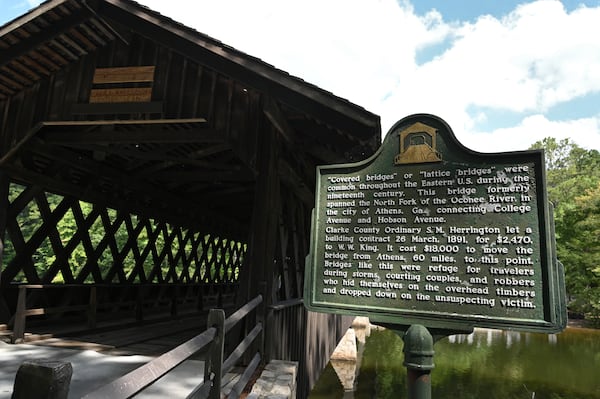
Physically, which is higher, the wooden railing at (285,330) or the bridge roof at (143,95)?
the bridge roof at (143,95)

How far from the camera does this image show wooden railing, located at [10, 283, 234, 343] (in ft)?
24.5

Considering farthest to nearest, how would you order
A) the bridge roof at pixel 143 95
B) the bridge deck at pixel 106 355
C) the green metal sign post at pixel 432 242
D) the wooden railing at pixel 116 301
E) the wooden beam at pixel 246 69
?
the wooden railing at pixel 116 301 < the bridge roof at pixel 143 95 < the wooden beam at pixel 246 69 < the bridge deck at pixel 106 355 < the green metal sign post at pixel 432 242

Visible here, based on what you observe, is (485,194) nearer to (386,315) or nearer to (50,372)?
(386,315)

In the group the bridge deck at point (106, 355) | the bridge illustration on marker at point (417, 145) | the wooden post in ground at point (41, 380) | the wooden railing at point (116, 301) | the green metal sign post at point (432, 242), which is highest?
the bridge illustration on marker at point (417, 145)

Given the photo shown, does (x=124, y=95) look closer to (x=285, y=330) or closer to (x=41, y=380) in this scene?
(x=285, y=330)

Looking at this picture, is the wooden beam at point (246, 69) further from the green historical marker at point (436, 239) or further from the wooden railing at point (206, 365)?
the wooden railing at point (206, 365)

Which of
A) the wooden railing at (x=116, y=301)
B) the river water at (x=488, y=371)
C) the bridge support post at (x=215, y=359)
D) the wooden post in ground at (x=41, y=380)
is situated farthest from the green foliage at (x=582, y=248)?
the wooden post in ground at (x=41, y=380)

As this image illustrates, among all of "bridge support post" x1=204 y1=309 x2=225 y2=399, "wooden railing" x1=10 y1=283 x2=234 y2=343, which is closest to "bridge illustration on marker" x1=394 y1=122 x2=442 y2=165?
"bridge support post" x1=204 y1=309 x2=225 y2=399

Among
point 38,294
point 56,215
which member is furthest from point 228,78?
point 38,294

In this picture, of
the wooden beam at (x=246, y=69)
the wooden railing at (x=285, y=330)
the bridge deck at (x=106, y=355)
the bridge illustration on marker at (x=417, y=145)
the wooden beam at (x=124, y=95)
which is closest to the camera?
the bridge illustration on marker at (x=417, y=145)

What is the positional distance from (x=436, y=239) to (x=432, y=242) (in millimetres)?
43

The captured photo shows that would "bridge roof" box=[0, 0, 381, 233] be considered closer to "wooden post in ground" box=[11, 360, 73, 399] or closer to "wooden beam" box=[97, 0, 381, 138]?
"wooden beam" box=[97, 0, 381, 138]

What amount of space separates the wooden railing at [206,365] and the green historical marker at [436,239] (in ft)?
3.23

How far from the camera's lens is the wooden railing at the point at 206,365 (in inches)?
84.7
